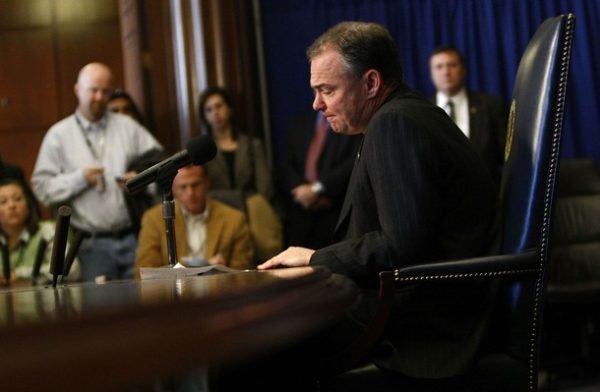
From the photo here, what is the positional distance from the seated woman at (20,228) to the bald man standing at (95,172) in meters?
0.09

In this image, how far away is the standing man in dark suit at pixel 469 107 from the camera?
16.0 feet

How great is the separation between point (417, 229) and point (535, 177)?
0.80 feet

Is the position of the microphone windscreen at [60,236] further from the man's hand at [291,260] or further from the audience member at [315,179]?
the audience member at [315,179]

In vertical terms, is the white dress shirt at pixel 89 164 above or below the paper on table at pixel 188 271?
above

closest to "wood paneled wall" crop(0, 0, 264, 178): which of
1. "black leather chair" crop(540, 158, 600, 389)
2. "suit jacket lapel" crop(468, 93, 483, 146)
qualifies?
"suit jacket lapel" crop(468, 93, 483, 146)

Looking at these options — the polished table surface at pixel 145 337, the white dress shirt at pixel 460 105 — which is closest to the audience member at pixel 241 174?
the white dress shirt at pixel 460 105

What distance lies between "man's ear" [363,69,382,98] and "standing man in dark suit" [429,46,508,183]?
2585 mm

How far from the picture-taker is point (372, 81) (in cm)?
233

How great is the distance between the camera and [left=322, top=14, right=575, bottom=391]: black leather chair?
1.88 m

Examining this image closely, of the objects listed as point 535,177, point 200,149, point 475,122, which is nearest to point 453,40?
point 475,122

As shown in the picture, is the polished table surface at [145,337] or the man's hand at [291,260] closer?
the polished table surface at [145,337]

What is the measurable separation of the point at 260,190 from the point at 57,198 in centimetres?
97

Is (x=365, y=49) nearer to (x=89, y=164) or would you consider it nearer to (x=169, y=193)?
(x=169, y=193)

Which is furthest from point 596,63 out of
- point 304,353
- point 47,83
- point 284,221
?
point 304,353
